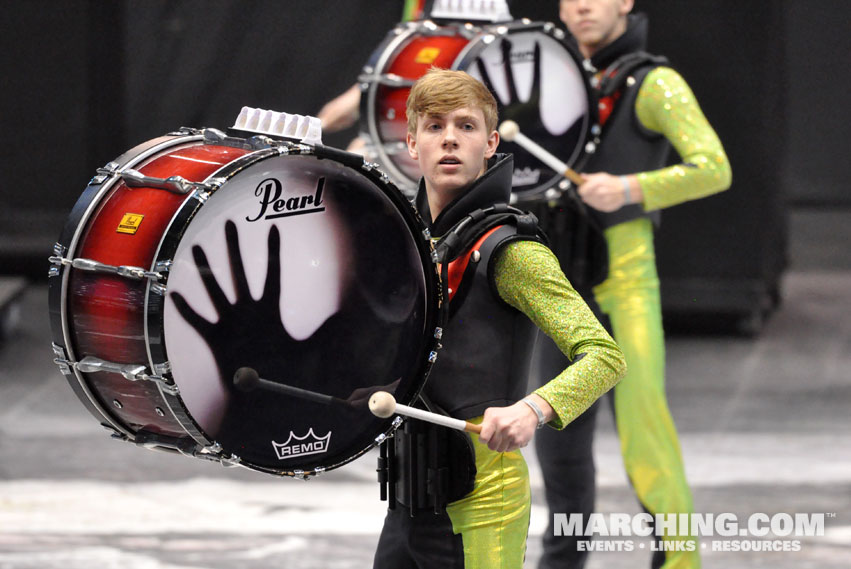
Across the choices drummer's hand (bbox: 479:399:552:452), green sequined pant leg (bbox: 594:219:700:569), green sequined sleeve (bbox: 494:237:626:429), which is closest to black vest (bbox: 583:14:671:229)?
green sequined pant leg (bbox: 594:219:700:569)

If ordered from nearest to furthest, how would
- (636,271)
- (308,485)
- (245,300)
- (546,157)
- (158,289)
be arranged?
(158,289)
(245,300)
(546,157)
(636,271)
(308,485)

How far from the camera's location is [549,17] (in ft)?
28.6

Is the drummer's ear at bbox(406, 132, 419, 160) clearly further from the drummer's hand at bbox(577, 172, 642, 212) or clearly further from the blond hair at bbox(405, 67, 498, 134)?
the drummer's hand at bbox(577, 172, 642, 212)

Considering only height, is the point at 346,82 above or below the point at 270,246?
below

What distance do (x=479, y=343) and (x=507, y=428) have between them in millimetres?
378

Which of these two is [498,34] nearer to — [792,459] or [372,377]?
[372,377]

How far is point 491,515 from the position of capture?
3.00 metres

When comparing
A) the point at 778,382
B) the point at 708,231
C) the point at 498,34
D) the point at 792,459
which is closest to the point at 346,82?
the point at 708,231

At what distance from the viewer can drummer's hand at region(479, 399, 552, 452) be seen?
8.50 ft

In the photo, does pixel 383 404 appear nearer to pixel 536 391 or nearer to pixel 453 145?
pixel 536 391

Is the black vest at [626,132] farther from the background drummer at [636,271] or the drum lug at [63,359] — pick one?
the drum lug at [63,359]

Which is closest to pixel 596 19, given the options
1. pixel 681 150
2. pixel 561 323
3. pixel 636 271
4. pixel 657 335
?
pixel 681 150

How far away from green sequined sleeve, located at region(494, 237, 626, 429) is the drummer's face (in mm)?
200

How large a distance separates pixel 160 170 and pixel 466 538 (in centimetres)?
98
